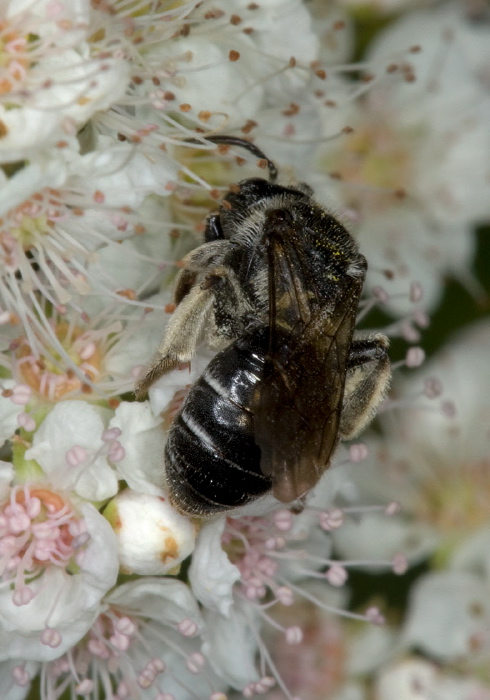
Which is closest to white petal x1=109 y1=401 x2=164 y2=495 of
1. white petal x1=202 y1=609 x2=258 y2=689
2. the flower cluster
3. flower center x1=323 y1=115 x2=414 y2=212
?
the flower cluster

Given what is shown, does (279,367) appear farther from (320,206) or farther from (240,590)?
(240,590)

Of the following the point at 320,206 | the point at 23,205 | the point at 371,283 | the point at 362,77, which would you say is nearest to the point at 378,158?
the point at 362,77

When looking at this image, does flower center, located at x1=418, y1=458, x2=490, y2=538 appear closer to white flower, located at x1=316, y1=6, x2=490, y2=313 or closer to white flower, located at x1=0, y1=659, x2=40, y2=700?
white flower, located at x1=316, y1=6, x2=490, y2=313

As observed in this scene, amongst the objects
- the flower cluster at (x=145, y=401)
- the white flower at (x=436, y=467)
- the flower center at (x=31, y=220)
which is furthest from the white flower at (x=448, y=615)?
the flower center at (x=31, y=220)

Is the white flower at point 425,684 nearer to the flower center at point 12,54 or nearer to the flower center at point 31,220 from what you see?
the flower center at point 31,220

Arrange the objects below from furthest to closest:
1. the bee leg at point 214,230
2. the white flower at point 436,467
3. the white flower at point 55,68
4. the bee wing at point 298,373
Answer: the white flower at point 436,467
the bee leg at point 214,230
the white flower at point 55,68
the bee wing at point 298,373

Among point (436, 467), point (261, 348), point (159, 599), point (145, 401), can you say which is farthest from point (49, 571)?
point (436, 467)
